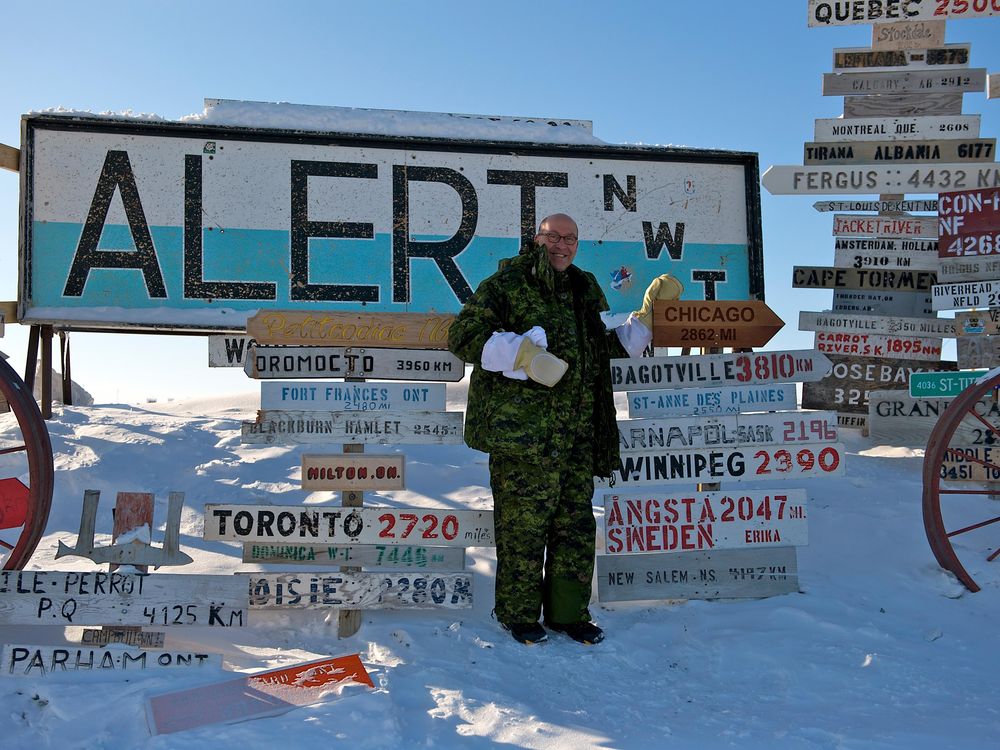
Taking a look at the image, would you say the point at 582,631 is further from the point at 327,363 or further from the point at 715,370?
the point at 327,363

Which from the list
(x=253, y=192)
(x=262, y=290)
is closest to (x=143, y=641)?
(x=262, y=290)

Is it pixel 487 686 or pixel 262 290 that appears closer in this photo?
pixel 487 686

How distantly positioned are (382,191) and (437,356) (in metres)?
2.73

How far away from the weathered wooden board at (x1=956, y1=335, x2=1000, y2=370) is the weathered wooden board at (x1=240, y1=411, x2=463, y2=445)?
14.7 ft

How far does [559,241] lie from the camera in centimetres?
441

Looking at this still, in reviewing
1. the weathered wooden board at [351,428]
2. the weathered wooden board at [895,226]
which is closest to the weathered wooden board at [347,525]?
the weathered wooden board at [351,428]

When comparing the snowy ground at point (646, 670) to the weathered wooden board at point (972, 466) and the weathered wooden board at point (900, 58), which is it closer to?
the weathered wooden board at point (972, 466)

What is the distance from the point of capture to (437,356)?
4859 mm

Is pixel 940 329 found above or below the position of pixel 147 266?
below

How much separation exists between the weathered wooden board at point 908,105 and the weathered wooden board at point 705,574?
4.79 m

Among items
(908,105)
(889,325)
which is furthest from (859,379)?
(908,105)

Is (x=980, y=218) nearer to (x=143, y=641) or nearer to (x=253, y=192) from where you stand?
(x=253, y=192)

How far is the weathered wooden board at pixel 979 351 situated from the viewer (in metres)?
6.91

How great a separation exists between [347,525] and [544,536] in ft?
3.47
